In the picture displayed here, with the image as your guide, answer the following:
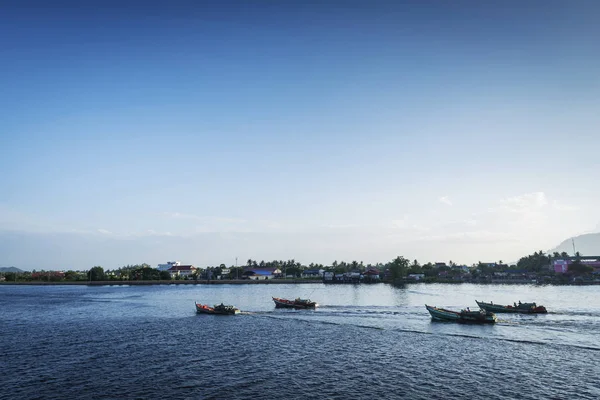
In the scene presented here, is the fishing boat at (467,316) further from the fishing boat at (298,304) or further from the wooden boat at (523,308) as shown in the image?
the fishing boat at (298,304)

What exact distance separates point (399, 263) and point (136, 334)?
166 metres

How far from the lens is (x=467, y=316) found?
6081 centimetres

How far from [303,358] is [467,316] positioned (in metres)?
35.1

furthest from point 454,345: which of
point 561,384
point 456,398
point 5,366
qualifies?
point 5,366

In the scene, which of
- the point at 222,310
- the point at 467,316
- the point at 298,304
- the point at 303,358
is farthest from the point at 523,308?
the point at 222,310

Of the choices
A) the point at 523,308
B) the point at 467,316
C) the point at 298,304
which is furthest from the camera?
the point at 298,304

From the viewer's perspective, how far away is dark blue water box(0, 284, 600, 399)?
29250 mm

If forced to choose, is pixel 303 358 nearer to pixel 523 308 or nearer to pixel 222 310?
pixel 222 310

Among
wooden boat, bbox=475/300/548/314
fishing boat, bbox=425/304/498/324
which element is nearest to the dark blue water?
fishing boat, bbox=425/304/498/324

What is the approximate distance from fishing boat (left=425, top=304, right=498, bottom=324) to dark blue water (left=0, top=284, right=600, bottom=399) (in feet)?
6.30

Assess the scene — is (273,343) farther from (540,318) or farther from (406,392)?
(540,318)

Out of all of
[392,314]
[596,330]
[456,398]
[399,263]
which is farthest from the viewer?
[399,263]

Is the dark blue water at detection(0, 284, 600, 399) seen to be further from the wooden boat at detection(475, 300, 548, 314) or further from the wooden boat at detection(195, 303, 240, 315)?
the wooden boat at detection(195, 303, 240, 315)

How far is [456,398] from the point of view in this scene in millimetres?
27297
